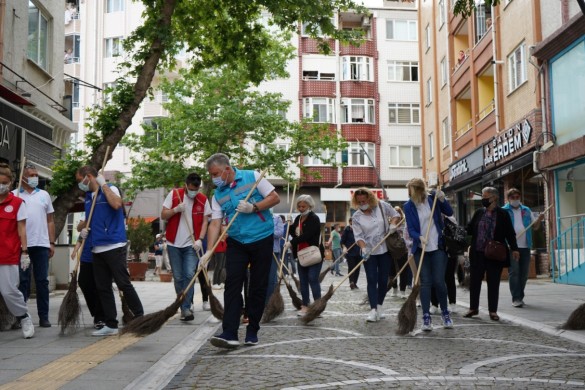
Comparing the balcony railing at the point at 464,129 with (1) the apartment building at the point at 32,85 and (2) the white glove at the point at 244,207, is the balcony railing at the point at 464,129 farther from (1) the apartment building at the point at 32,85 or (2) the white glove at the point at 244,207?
(2) the white glove at the point at 244,207

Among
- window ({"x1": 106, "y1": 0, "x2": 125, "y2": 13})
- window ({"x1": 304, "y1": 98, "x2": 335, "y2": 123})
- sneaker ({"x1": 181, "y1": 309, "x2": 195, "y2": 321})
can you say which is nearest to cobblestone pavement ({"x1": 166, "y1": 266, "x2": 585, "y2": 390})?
sneaker ({"x1": 181, "y1": 309, "x2": 195, "y2": 321})

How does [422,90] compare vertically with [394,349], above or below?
above

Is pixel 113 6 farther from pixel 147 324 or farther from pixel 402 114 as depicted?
pixel 147 324

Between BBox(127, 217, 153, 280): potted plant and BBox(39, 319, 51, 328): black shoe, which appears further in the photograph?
BBox(127, 217, 153, 280): potted plant

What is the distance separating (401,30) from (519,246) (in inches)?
1527

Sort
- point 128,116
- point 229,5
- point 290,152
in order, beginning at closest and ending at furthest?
point 128,116, point 229,5, point 290,152

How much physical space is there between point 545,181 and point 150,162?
60.8ft

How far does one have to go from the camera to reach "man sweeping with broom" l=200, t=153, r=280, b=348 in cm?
729

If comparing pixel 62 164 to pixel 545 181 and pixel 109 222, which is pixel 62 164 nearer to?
pixel 109 222

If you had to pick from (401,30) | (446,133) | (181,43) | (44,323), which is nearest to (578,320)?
(44,323)

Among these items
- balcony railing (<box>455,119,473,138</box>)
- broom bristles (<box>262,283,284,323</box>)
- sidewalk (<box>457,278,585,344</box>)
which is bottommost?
sidewalk (<box>457,278,585,344</box>)

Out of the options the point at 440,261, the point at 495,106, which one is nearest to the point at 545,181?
the point at 495,106

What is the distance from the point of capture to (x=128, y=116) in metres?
12.3

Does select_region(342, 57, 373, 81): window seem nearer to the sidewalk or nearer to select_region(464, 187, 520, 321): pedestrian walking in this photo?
the sidewalk
